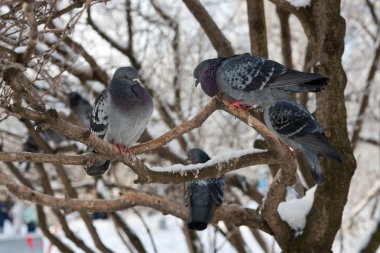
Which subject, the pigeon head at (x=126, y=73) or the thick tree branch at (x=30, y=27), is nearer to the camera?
the thick tree branch at (x=30, y=27)

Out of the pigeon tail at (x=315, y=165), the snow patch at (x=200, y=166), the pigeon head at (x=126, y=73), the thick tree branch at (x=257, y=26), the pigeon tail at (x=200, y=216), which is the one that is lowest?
the pigeon tail at (x=200, y=216)

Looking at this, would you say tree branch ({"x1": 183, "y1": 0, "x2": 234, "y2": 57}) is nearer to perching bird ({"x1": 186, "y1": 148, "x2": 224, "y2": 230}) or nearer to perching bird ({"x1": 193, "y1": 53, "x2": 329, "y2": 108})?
perching bird ({"x1": 186, "y1": 148, "x2": 224, "y2": 230})

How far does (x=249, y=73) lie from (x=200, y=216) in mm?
1271

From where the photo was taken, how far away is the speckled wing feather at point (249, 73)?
3.04m

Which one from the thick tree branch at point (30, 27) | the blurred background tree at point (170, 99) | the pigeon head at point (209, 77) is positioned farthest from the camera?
the pigeon head at point (209, 77)

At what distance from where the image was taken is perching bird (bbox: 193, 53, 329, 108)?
9.91ft

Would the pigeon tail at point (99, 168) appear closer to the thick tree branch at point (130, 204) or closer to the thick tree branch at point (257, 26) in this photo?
the thick tree branch at point (130, 204)

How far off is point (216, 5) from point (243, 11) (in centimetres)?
221

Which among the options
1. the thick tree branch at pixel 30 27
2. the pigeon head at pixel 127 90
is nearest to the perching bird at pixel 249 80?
the pigeon head at pixel 127 90

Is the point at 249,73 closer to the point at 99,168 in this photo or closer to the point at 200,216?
the point at 99,168

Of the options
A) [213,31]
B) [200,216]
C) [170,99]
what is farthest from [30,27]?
[170,99]

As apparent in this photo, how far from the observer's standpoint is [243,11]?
31.6 ft

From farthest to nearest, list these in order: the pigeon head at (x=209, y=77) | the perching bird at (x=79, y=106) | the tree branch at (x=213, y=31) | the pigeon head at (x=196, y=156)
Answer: the perching bird at (x=79, y=106) < the pigeon head at (x=196, y=156) < the tree branch at (x=213, y=31) < the pigeon head at (x=209, y=77)

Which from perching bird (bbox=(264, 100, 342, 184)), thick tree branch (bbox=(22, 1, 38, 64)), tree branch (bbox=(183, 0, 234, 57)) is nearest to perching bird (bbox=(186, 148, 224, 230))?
perching bird (bbox=(264, 100, 342, 184))
